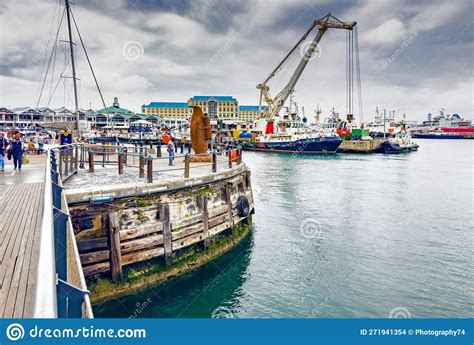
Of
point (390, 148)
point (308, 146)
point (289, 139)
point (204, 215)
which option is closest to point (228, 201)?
point (204, 215)

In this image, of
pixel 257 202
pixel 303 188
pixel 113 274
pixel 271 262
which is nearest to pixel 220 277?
pixel 271 262

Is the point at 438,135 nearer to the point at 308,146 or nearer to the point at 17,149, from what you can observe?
the point at 308,146

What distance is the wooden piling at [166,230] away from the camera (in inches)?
427

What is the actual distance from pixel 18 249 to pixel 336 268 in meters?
10.0

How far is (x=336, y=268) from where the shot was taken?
1299cm

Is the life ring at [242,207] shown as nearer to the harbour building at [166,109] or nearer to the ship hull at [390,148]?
A: the ship hull at [390,148]

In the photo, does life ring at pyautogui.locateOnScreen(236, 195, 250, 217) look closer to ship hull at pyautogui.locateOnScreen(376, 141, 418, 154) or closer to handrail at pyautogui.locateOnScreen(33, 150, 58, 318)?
handrail at pyautogui.locateOnScreen(33, 150, 58, 318)

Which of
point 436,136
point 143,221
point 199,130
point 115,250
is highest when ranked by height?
point 436,136

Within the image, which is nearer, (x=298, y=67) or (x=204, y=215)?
(x=204, y=215)

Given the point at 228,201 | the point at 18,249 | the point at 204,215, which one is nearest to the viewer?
the point at 18,249

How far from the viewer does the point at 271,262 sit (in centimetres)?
1371

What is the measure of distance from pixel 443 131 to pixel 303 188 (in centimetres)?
17602

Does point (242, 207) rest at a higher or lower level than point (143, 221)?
lower
